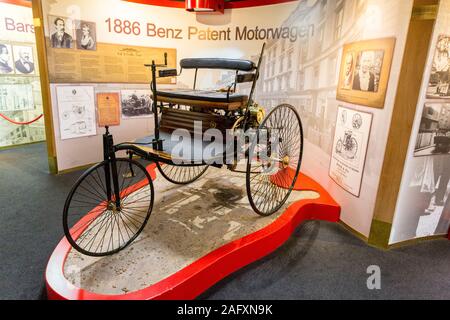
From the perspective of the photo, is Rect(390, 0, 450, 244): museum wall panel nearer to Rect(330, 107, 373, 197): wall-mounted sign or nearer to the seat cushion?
Rect(330, 107, 373, 197): wall-mounted sign

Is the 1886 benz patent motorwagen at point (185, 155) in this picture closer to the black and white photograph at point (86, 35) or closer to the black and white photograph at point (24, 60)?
the black and white photograph at point (86, 35)

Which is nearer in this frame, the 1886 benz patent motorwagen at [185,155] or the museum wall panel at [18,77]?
the 1886 benz patent motorwagen at [185,155]

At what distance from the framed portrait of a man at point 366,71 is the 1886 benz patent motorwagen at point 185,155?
0.60 meters

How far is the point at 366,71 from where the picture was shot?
9.59 feet

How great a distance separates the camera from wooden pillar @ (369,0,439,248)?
8.01ft

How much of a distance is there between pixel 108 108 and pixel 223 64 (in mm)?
2360

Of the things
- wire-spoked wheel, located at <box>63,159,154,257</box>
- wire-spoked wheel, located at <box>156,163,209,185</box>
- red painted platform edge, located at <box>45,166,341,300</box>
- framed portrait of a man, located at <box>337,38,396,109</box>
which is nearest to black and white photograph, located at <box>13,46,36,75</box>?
wire-spoked wheel, located at <box>156,163,209,185</box>

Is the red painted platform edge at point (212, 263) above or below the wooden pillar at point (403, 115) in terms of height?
below

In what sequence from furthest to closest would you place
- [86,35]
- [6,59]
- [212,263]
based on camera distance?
1. [6,59]
2. [86,35]
3. [212,263]

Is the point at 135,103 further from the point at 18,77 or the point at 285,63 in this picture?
the point at 18,77

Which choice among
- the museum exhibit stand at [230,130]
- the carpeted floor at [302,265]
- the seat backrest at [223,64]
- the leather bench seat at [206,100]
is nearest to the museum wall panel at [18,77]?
the museum exhibit stand at [230,130]

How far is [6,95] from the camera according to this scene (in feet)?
19.0

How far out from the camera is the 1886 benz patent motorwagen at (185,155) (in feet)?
8.68

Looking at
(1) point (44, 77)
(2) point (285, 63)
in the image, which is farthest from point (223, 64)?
(1) point (44, 77)
